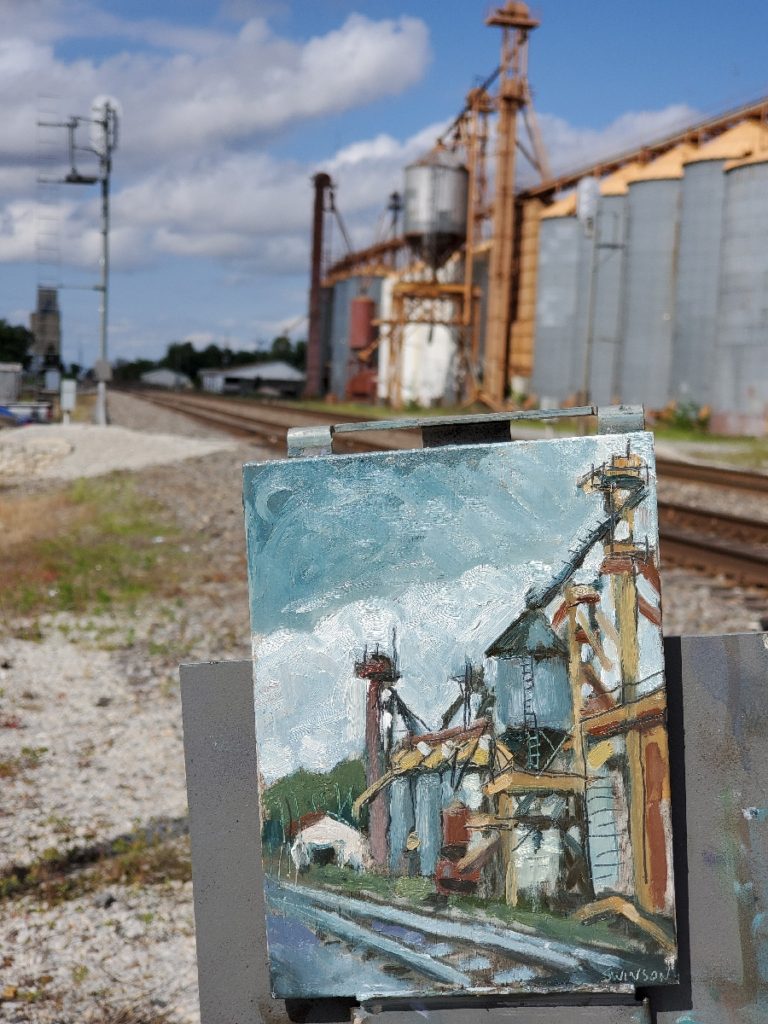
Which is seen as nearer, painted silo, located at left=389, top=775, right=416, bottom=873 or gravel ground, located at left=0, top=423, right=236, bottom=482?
painted silo, located at left=389, top=775, right=416, bottom=873

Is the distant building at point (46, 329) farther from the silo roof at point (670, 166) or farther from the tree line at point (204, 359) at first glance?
the tree line at point (204, 359)

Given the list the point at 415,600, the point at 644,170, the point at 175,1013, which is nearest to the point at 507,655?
the point at 415,600

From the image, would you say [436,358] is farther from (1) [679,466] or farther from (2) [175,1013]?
(2) [175,1013]

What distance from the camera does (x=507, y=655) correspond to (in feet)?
6.10

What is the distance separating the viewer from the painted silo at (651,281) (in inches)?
1378

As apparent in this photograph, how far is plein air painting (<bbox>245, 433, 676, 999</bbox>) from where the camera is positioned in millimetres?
1837

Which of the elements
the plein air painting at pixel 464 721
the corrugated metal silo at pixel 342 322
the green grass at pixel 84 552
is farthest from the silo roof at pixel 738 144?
the plein air painting at pixel 464 721

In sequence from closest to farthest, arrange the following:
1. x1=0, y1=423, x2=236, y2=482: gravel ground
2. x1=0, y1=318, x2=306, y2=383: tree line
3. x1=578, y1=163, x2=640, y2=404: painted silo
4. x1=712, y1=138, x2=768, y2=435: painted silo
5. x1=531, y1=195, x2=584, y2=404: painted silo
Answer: x1=0, y1=423, x2=236, y2=482: gravel ground < x1=712, y1=138, x2=768, y2=435: painted silo < x1=578, y1=163, x2=640, y2=404: painted silo < x1=531, y1=195, x2=584, y2=404: painted silo < x1=0, y1=318, x2=306, y2=383: tree line

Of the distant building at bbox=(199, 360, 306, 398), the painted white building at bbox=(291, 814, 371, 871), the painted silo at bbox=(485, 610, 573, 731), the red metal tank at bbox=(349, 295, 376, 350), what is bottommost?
the painted white building at bbox=(291, 814, 371, 871)

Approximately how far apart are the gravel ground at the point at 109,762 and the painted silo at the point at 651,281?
85.1 ft

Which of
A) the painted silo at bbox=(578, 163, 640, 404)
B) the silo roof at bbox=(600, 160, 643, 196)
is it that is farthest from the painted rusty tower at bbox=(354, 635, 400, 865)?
the silo roof at bbox=(600, 160, 643, 196)

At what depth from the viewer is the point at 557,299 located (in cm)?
4028

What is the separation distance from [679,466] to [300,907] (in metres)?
18.4

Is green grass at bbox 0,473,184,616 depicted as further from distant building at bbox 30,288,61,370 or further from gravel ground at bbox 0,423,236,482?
distant building at bbox 30,288,61,370
